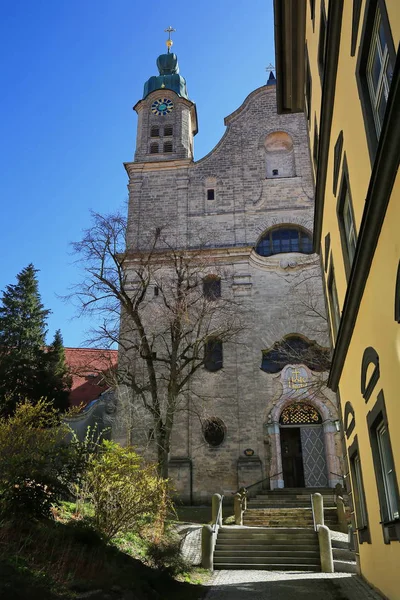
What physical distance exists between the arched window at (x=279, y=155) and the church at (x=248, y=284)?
0.20ft

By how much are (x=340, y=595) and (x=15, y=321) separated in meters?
24.2

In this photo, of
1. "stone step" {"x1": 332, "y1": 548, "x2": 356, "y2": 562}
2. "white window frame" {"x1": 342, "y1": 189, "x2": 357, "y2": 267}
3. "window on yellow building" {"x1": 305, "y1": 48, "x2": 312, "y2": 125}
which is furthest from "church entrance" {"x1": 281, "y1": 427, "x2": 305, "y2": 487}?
"white window frame" {"x1": 342, "y1": 189, "x2": 357, "y2": 267}

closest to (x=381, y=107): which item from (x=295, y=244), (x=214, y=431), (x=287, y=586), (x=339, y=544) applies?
(x=287, y=586)

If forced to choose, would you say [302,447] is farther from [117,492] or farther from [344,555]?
[117,492]

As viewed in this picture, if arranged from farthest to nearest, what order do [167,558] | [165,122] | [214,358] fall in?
1. [165,122]
2. [214,358]
3. [167,558]

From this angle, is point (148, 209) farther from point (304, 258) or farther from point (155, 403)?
point (155, 403)

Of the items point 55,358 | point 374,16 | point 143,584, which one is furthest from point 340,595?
point 55,358

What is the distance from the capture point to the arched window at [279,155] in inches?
1108

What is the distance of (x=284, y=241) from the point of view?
1048 inches

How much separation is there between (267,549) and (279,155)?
21.3m

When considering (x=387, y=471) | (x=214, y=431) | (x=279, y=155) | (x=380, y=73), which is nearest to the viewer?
(x=380, y=73)

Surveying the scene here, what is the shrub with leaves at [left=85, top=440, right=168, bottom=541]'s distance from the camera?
10.8 metres

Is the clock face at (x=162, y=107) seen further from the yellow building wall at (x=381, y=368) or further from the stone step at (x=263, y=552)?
the yellow building wall at (x=381, y=368)

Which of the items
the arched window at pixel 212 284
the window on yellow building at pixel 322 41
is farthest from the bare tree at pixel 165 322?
the window on yellow building at pixel 322 41
